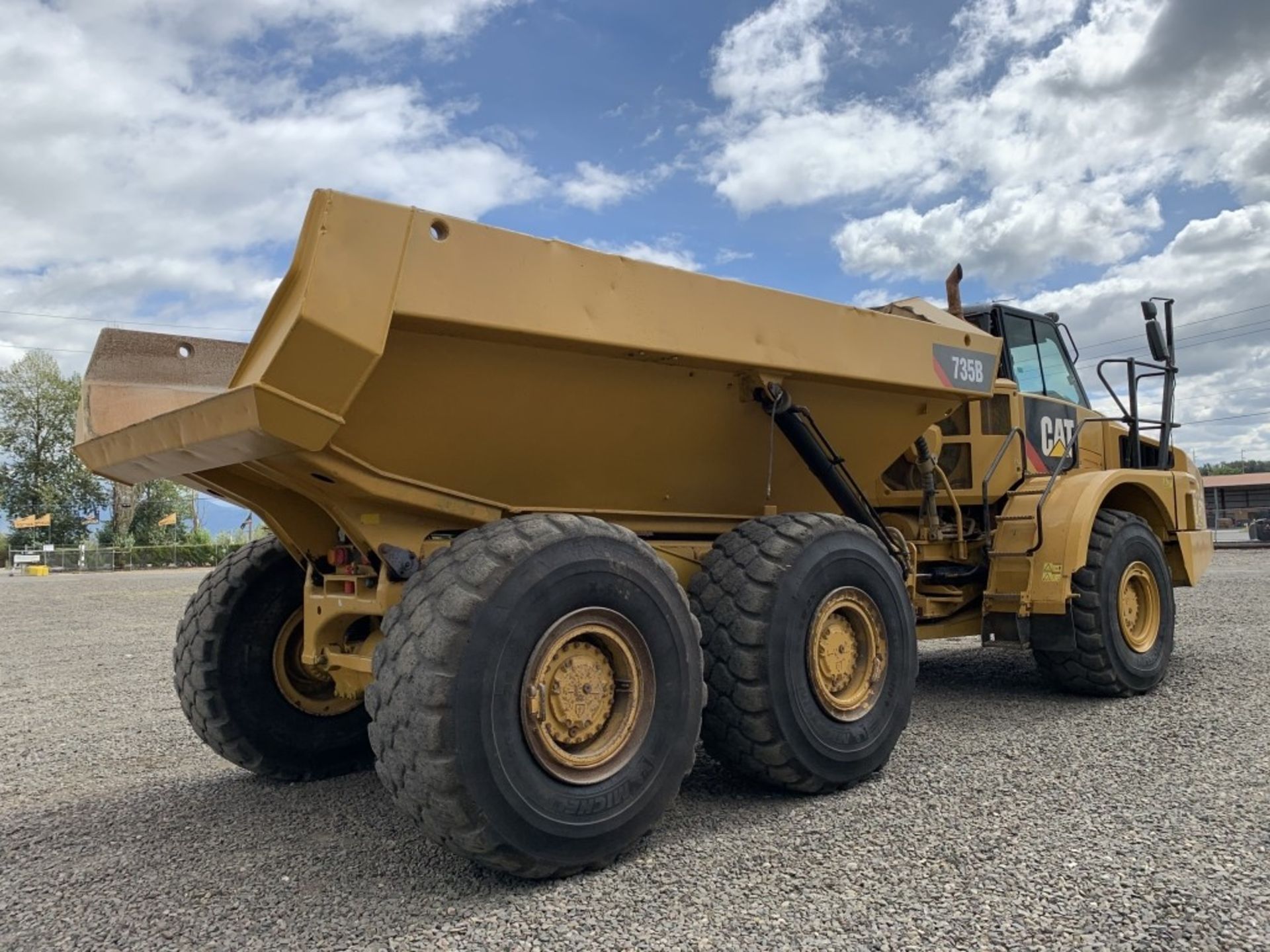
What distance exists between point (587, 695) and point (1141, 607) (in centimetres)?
464

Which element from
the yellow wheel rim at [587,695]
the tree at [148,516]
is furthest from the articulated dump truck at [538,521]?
the tree at [148,516]

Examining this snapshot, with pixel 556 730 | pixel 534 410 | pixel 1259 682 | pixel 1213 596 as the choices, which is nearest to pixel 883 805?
pixel 556 730

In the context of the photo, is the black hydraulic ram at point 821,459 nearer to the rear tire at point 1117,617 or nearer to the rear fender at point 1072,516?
the rear fender at point 1072,516

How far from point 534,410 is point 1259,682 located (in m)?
5.33

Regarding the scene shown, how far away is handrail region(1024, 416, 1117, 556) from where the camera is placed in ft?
18.8

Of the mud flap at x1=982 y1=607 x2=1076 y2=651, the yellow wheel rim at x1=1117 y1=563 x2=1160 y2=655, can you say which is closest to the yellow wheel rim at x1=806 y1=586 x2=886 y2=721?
the mud flap at x1=982 y1=607 x2=1076 y2=651

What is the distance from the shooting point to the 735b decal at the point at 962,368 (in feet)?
16.3

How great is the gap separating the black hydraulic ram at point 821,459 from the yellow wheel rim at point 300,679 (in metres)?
2.41

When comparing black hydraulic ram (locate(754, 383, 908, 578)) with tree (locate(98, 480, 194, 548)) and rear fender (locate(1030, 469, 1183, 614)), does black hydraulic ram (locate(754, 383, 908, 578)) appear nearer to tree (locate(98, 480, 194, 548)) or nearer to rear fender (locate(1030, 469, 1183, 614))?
rear fender (locate(1030, 469, 1183, 614))

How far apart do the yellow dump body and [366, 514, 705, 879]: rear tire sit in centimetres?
50

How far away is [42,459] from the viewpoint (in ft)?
170

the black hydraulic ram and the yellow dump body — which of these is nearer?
the yellow dump body

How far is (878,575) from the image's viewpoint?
14.1 ft

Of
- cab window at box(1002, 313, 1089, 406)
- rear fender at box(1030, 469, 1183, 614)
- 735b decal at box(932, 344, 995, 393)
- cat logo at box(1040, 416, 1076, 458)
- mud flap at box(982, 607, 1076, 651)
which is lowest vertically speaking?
mud flap at box(982, 607, 1076, 651)
